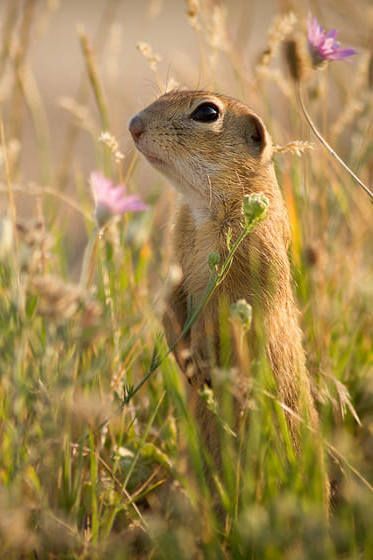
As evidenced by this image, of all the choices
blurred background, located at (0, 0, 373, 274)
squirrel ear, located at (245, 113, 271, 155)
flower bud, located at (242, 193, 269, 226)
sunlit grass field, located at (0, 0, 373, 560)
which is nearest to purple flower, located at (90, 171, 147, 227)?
sunlit grass field, located at (0, 0, 373, 560)

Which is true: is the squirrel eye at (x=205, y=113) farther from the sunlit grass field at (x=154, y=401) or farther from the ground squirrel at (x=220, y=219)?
the sunlit grass field at (x=154, y=401)

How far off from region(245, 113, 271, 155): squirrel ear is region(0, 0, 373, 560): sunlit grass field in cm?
17

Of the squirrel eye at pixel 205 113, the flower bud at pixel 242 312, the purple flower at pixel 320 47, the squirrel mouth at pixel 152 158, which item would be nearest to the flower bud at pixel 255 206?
the flower bud at pixel 242 312

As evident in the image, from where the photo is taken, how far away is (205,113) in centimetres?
267

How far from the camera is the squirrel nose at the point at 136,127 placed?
8.35 ft

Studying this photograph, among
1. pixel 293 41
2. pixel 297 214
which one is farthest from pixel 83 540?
pixel 297 214

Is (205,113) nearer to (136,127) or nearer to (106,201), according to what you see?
(136,127)

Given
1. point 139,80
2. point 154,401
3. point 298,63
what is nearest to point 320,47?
point 298,63

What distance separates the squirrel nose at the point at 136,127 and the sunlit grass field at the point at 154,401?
0.20 feet

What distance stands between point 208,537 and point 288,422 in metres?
0.63

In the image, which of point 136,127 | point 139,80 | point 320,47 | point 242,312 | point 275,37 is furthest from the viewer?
point 139,80

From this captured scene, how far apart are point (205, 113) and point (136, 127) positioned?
24cm

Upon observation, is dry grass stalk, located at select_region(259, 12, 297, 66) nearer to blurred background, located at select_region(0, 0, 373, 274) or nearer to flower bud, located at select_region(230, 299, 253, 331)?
blurred background, located at select_region(0, 0, 373, 274)

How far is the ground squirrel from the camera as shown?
246cm
